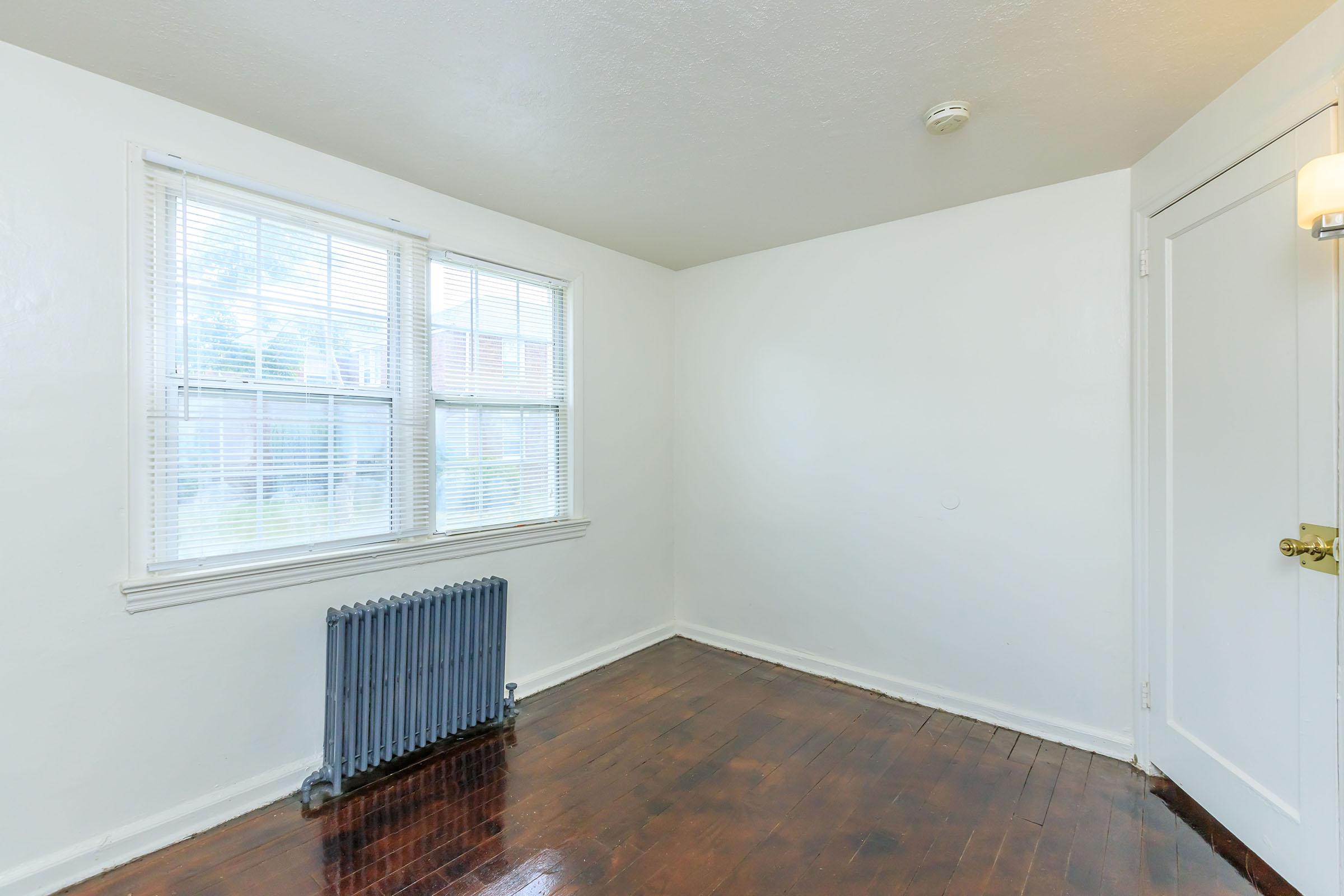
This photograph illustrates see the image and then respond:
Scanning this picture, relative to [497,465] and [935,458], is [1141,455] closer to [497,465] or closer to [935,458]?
[935,458]

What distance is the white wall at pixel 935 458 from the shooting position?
2621mm

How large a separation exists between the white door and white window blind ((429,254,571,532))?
286 cm

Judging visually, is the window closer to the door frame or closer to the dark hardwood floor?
the dark hardwood floor

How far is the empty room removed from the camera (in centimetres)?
176

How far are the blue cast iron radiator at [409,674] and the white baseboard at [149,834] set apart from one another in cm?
13

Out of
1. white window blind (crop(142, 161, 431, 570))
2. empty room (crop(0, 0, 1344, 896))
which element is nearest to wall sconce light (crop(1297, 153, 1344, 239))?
empty room (crop(0, 0, 1344, 896))

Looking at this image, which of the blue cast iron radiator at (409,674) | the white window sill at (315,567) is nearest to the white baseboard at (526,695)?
the blue cast iron radiator at (409,674)

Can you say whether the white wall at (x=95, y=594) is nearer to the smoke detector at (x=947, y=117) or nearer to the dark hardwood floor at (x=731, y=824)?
the dark hardwood floor at (x=731, y=824)

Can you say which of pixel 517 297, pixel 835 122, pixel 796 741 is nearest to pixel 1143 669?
pixel 796 741

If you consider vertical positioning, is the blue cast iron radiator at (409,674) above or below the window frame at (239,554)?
below

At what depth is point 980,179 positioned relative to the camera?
2639 millimetres

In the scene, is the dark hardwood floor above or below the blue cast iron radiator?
below

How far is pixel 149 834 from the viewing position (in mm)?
1977

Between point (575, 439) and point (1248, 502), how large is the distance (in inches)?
116
